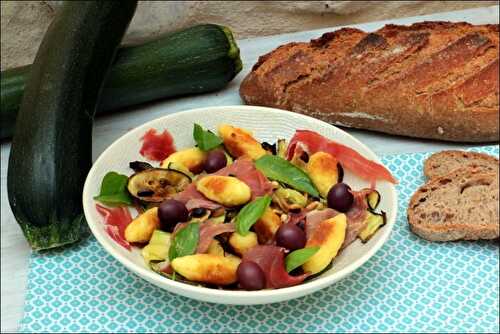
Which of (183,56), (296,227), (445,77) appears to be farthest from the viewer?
(183,56)

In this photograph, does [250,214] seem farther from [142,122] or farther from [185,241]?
[142,122]

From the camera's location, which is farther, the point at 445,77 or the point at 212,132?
the point at 445,77

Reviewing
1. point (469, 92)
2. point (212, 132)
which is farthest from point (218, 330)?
point (469, 92)

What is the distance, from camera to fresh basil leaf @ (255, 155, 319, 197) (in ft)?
3.56

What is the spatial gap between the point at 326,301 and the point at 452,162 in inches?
14.3

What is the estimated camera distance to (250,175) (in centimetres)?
107

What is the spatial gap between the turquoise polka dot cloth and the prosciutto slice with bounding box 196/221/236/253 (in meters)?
0.12

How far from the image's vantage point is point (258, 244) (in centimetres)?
101

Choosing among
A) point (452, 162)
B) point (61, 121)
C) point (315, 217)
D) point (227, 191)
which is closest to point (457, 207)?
point (452, 162)

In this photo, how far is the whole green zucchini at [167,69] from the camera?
1.46m

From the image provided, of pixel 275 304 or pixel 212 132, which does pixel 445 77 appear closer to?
pixel 212 132

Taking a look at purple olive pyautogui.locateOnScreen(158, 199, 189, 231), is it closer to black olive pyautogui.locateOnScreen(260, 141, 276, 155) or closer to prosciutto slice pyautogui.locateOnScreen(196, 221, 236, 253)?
prosciutto slice pyautogui.locateOnScreen(196, 221, 236, 253)

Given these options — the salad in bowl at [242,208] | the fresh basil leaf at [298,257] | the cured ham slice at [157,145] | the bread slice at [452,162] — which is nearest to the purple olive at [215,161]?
the salad in bowl at [242,208]

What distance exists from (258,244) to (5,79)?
0.69m
